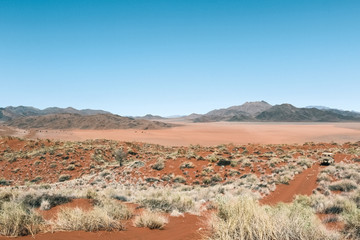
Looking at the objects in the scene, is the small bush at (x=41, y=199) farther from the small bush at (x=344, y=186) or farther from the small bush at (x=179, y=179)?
the small bush at (x=344, y=186)

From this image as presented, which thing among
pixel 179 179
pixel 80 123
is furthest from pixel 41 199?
pixel 80 123

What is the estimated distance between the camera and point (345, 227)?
5.41m

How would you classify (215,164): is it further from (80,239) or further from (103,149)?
(103,149)

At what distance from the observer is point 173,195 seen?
10.1 meters

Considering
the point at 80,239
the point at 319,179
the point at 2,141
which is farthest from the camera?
the point at 2,141

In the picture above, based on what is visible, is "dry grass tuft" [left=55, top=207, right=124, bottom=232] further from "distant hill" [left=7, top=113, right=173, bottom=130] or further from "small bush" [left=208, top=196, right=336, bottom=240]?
"distant hill" [left=7, top=113, right=173, bottom=130]

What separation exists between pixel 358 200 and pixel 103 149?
3093 cm

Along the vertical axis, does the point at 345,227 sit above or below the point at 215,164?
above

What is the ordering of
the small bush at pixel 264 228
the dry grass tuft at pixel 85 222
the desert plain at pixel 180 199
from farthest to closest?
the dry grass tuft at pixel 85 222, the desert plain at pixel 180 199, the small bush at pixel 264 228

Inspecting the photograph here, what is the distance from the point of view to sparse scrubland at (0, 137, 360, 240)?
4.45 metres

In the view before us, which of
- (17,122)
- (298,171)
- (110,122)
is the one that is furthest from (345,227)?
(17,122)

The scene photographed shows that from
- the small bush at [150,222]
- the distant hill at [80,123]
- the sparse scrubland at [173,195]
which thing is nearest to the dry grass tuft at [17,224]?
the sparse scrubland at [173,195]

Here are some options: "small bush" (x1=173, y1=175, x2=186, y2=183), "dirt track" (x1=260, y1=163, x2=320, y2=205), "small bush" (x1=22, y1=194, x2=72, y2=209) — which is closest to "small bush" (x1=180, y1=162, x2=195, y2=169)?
"small bush" (x1=173, y1=175, x2=186, y2=183)

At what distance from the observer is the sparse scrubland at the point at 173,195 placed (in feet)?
14.6
